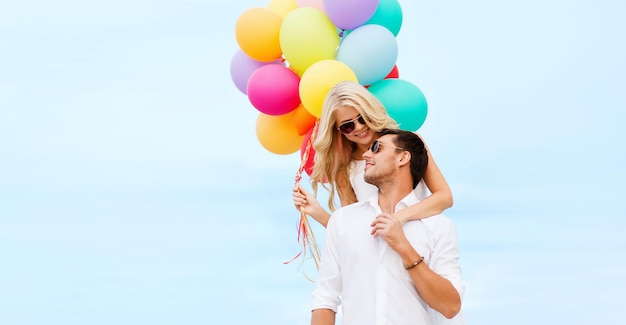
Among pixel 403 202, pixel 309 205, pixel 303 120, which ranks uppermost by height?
pixel 303 120

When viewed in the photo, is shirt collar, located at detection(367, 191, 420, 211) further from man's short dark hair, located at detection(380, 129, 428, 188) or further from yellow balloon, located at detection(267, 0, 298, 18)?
yellow balloon, located at detection(267, 0, 298, 18)

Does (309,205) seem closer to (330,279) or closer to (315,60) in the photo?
(330,279)

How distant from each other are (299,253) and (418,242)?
181 centimetres

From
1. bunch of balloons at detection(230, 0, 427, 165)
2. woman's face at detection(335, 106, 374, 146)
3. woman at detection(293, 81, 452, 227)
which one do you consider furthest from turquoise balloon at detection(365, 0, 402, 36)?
woman's face at detection(335, 106, 374, 146)

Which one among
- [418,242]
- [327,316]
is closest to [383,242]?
[418,242]

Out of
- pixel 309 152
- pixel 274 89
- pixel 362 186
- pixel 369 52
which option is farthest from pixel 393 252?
pixel 274 89

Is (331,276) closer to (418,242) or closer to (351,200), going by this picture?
(418,242)

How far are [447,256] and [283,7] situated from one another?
282cm

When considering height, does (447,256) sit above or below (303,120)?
below

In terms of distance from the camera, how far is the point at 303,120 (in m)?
5.29

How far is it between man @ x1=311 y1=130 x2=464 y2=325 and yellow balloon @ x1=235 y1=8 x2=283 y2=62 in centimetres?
184

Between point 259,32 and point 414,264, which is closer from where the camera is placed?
point 414,264

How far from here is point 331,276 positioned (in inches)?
144

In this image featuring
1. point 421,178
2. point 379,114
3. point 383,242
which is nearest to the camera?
point 383,242
